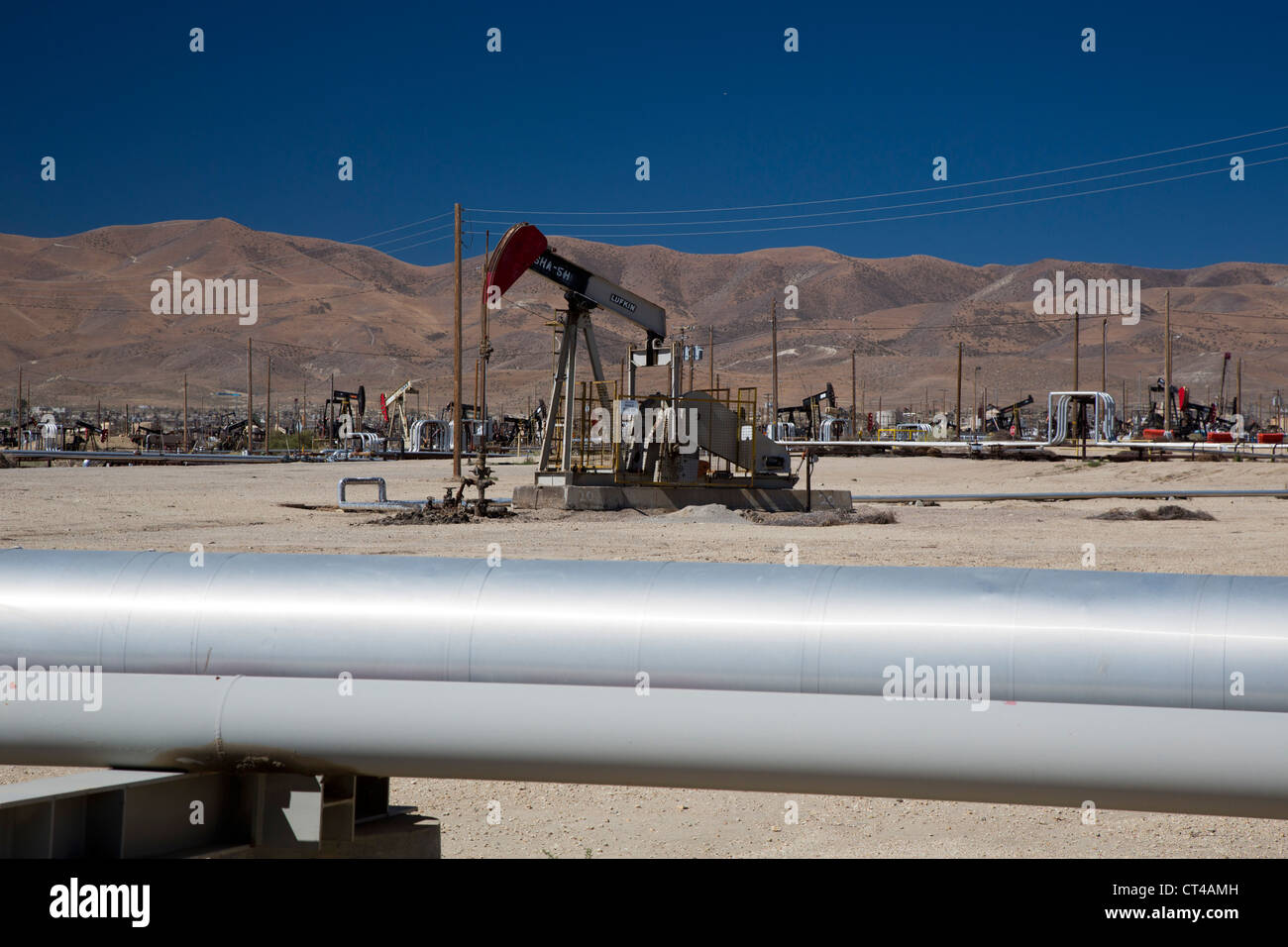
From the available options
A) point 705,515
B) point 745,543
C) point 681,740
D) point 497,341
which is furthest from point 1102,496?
point 497,341

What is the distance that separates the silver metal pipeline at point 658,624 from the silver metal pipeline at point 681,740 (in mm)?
49

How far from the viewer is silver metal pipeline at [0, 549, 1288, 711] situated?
9.78ft

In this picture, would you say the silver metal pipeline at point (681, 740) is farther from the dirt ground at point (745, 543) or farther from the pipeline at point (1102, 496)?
the pipeline at point (1102, 496)

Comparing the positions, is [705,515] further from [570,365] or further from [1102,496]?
[1102,496]

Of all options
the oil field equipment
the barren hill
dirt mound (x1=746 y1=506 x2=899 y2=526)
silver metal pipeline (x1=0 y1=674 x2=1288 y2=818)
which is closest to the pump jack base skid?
the oil field equipment

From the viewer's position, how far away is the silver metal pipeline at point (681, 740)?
2.98 meters

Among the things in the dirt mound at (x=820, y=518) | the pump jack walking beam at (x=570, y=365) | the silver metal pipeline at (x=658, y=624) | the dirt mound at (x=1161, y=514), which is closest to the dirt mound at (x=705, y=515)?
the dirt mound at (x=820, y=518)

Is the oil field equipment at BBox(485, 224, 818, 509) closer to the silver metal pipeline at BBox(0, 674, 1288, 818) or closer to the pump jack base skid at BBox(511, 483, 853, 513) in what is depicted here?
the pump jack base skid at BBox(511, 483, 853, 513)

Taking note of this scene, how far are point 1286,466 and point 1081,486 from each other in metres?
4.22

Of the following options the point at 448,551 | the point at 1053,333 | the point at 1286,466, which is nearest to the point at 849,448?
the point at 1286,466

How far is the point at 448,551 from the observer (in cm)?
1330

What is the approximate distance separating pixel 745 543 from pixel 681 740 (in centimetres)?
1129

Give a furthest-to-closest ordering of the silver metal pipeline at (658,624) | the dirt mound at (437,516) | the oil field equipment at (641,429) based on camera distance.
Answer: the oil field equipment at (641,429), the dirt mound at (437,516), the silver metal pipeline at (658,624)

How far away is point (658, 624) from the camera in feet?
10.5
